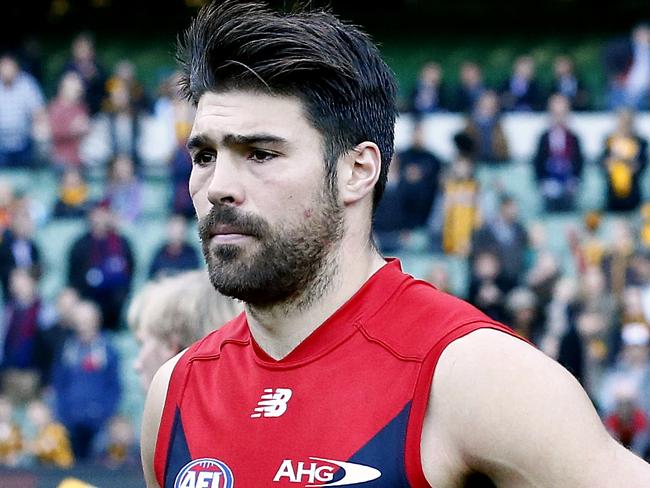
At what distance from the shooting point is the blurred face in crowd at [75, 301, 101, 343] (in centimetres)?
1174

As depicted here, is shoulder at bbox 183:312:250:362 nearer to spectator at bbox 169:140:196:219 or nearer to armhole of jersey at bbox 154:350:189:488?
armhole of jersey at bbox 154:350:189:488

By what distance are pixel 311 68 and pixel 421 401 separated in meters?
0.76

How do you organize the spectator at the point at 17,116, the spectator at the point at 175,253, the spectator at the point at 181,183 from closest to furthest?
the spectator at the point at 175,253
the spectator at the point at 181,183
the spectator at the point at 17,116

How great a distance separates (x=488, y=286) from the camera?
11516 mm

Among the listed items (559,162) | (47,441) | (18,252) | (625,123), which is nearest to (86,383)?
(47,441)

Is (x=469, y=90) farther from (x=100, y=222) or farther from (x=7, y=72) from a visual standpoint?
(x=7, y=72)

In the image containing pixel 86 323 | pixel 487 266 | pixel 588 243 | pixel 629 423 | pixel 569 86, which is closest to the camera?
pixel 629 423

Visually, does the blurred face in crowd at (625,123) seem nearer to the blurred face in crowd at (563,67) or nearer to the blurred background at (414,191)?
the blurred background at (414,191)

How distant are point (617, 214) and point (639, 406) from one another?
10.3 feet

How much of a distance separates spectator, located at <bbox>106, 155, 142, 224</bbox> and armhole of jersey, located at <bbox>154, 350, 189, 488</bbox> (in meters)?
10.7

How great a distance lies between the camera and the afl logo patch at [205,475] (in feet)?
8.89

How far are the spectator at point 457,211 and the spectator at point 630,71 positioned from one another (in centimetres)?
233

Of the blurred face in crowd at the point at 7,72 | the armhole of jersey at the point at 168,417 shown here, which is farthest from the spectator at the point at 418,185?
the armhole of jersey at the point at 168,417

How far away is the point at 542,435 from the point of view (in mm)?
2432
